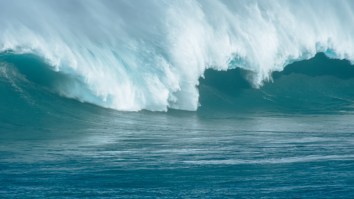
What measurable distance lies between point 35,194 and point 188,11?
15.6m

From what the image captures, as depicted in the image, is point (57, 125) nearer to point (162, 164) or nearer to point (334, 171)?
point (162, 164)

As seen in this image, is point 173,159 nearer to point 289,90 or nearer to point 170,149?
point 170,149

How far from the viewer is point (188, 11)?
25375mm

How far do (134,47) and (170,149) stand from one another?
29.4 feet

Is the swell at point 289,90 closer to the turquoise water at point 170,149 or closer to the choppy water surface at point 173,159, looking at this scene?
the turquoise water at point 170,149

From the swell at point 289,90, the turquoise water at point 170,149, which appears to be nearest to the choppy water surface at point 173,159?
the turquoise water at point 170,149

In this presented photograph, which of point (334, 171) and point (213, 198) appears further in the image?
point (334, 171)

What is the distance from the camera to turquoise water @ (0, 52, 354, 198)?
1109 cm

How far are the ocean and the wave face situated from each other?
0.04m

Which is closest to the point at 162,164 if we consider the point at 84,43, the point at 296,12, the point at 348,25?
the point at 84,43

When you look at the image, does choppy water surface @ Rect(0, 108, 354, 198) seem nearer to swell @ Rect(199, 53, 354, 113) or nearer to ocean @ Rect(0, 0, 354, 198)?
ocean @ Rect(0, 0, 354, 198)

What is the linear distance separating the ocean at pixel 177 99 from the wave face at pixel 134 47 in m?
0.04

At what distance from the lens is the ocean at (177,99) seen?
11750mm

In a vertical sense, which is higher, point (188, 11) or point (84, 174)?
point (188, 11)
